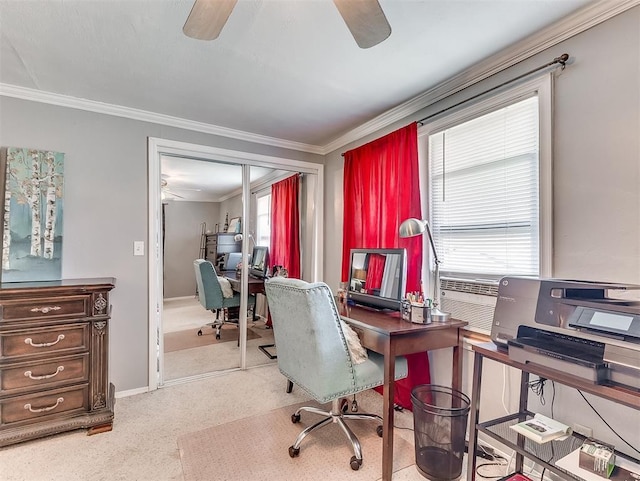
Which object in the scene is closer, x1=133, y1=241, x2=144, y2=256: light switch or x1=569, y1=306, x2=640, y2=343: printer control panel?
x1=569, y1=306, x2=640, y2=343: printer control panel

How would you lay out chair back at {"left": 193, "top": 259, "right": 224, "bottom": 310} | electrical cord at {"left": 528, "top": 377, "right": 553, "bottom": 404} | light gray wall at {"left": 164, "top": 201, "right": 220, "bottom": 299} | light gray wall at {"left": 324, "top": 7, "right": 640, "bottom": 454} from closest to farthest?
light gray wall at {"left": 324, "top": 7, "right": 640, "bottom": 454}
electrical cord at {"left": 528, "top": 377, "right": 553, "bottom": 404}
light gray wall at {"left": 164, "top": 201, "right": 220, "bottom": 299}
chair back at {"left": 193, "top": 259, "right": 224, "bottom": 310}

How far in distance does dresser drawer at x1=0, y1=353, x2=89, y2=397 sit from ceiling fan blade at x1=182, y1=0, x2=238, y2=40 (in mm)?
2046

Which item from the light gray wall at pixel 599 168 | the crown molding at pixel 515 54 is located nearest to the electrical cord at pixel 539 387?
the light gray wall at pixel 599 168

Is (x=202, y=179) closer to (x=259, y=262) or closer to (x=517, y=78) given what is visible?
(x=259, y=262)

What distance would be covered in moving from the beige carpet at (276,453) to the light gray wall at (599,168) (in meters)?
1.00

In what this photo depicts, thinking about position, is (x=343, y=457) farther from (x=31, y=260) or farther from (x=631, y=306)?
(x=31, y=260)

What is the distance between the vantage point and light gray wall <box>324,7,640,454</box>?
4.51 feet

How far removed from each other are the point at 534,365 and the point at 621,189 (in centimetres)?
87

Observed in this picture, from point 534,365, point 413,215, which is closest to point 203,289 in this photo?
point 413,215

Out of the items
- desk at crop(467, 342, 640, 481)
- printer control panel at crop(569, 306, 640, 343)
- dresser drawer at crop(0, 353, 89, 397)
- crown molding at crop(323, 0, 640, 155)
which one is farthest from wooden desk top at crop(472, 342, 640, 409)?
dresser drawer at crop(0, 353, 89, 397)

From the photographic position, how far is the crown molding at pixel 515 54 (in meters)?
1.45

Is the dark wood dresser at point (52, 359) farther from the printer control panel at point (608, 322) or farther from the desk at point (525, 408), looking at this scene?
the printer control panel at point (608, 322)

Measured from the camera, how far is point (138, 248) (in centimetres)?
266

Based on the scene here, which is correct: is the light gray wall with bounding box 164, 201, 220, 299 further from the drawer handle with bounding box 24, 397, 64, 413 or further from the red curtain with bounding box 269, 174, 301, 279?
the drawer handle with bounding box 24, 397, 64, 413
